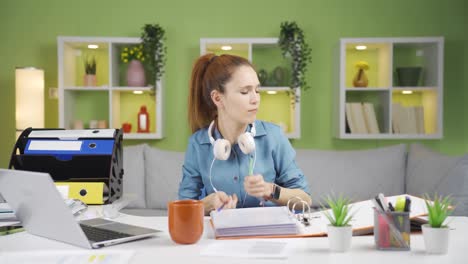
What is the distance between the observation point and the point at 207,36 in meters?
4.44

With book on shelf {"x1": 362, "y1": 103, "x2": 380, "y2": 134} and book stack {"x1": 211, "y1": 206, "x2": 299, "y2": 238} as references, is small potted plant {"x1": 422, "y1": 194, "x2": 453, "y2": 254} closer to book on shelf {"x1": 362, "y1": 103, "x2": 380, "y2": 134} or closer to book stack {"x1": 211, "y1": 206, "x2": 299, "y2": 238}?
book stack {"x1": 211, "y1": 206, "x2": 299, "y2": 238}

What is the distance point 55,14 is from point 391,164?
9.61 feet

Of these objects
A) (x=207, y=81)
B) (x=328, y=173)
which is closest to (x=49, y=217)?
(x=207, y=81)

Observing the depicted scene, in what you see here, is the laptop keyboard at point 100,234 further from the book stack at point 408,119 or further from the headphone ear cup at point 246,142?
the book stack at point 408,119

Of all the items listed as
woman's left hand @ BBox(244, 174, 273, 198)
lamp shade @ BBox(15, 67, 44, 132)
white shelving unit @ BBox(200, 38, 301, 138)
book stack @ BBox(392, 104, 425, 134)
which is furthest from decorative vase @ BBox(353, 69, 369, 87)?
woman's left hand @ BBox(244, 174, 273, 198)

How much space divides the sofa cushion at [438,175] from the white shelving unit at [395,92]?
0.36 meters

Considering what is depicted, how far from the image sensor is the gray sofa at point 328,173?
3705 mm

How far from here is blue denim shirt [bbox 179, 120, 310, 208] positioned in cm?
208

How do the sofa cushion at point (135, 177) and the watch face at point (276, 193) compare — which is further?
the sofa cushion at point (135, 177)

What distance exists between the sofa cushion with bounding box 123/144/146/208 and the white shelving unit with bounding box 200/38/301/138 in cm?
98

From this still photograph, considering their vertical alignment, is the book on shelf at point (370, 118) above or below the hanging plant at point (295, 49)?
below

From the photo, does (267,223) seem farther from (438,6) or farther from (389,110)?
(438,6)

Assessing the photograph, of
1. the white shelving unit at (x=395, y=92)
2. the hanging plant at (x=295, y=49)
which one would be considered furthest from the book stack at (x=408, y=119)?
the hanging plant at (x=295, y=49)

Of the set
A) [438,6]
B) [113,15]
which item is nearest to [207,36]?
[113,15]
